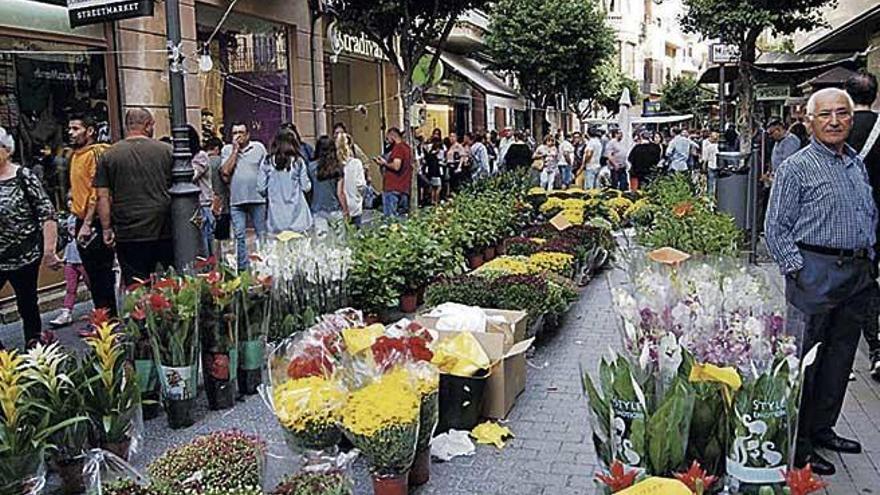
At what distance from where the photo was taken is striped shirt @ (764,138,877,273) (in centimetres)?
428

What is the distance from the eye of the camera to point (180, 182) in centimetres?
703

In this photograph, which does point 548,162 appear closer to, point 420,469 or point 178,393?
point 178,393

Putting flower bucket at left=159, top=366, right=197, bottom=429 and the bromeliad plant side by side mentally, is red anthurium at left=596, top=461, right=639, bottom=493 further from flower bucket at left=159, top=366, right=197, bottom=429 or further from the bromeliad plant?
flower bucket at left=159, top=366, right=197, bottom=429

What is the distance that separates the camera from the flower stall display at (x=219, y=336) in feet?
17.6

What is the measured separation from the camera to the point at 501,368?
17.1 ft

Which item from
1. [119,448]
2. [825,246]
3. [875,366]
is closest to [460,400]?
[119,448]

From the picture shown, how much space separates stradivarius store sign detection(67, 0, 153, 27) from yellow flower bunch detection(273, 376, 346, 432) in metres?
5.33

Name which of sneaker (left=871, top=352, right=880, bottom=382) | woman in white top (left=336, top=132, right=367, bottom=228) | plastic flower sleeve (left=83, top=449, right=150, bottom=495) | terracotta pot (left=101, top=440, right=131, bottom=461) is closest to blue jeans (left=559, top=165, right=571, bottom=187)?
woman in white top (left=336, top=132, right=367, bottom=228)

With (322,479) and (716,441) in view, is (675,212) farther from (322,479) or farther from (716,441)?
(322,479)

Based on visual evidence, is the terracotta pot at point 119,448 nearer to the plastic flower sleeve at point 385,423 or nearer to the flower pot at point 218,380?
the flower pot at point 218,380

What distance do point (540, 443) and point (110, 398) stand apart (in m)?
2.37

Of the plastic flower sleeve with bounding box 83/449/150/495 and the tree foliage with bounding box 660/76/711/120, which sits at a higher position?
the tree foliage with bounding box 660/76/711/120

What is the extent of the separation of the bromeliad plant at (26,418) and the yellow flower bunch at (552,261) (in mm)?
4597

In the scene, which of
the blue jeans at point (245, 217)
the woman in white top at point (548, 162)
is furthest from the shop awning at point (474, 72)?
the blue jeans at point (245, 217)
